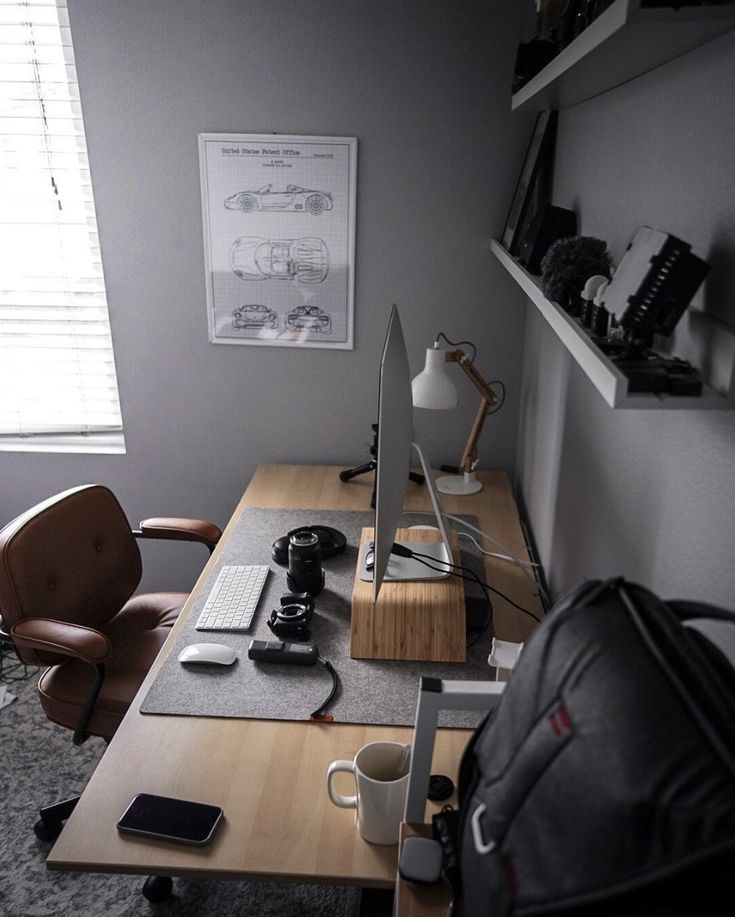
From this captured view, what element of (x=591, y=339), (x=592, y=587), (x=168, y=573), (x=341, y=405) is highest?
A: (x=591, y=339)

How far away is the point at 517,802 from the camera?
2.29ft

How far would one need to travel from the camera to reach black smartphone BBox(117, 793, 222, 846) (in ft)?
3.82

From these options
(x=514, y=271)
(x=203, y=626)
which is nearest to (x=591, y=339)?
(x=514, y=271)

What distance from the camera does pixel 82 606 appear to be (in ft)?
6.48

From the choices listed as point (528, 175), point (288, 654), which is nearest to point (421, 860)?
point (288, 654)

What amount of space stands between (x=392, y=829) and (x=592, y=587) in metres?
0.63

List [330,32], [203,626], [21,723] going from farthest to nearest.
→ [21,723]
[330,32]
[203,626]

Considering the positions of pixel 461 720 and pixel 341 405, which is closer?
pixel 461 720

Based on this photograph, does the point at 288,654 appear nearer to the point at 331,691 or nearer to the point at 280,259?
the point at 331,691

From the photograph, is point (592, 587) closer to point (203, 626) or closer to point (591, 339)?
point (591, 339)

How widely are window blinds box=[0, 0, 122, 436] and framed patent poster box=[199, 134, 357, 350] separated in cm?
46

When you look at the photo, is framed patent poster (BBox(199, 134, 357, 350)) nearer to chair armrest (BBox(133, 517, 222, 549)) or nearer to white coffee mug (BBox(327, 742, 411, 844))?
chair armrest (BBox(133, 517, 222, 549))

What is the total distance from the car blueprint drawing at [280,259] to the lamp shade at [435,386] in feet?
1.95

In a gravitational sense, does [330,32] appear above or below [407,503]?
above
